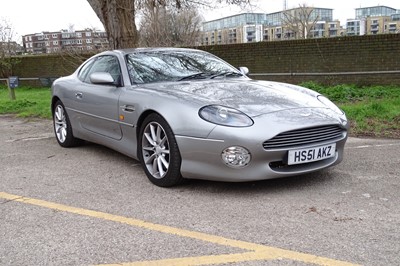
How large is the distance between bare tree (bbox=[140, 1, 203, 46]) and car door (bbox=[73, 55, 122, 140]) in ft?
21.9

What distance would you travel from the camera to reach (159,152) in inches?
164

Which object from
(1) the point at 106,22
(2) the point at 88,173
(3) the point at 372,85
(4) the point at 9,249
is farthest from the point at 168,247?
(3) the point at 372,85

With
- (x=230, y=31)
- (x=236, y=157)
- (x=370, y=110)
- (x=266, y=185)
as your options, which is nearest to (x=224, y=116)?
(x=236, y=157)

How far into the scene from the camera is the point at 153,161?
4.27 m

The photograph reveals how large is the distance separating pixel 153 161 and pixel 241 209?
116 cm

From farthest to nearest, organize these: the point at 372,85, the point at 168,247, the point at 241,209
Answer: the point at 372,85, the point at 241,209, the point at 168,247

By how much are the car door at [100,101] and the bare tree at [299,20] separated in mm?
30469

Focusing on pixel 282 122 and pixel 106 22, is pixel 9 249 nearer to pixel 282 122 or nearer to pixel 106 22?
pixel 282 122

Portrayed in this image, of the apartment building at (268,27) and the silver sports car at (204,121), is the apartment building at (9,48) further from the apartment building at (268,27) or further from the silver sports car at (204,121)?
the silver sports car at (204,121)

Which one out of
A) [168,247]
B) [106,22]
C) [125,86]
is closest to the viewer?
[168,247]

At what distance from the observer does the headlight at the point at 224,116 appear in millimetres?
3697

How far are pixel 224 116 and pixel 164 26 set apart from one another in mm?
16537

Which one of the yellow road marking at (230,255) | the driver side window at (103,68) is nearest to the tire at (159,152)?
the yellow road marking at (230,255)

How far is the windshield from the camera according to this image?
4.89 m
